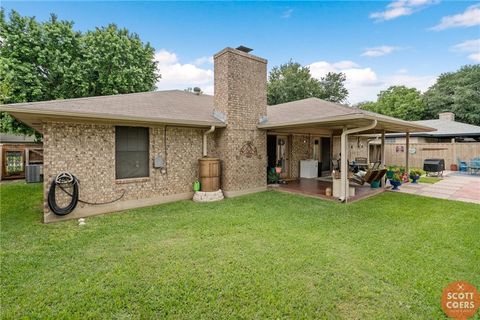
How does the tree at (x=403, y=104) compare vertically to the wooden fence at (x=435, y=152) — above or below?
above

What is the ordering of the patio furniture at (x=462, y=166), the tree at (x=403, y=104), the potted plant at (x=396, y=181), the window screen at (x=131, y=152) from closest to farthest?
the window screen at (x=131, y=152), the potted plant at (x=396, y=181), the patio furniture at (x=462, y=166), the tree at (x=403, y=104)

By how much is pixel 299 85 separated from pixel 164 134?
20487mm

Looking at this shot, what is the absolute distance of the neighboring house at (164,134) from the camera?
18.1 feet

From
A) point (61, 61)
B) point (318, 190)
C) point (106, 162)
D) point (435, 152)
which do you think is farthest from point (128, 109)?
point (435, 152)

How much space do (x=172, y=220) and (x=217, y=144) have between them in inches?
139

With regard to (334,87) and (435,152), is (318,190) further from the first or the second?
(334,87)

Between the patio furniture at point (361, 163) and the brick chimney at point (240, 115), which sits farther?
the patio furniture at point (361, 163)

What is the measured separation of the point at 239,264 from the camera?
3.39 metres

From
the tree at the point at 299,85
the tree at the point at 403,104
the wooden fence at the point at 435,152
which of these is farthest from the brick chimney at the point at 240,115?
the tree at the point at 403,104

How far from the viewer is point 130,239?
4363 mm

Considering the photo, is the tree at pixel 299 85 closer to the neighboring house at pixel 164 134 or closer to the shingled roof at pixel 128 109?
the neighboring house at pixel 164 134

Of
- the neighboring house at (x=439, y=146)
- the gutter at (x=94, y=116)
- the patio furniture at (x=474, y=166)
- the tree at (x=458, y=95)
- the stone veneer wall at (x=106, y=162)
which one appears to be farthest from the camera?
the tree at (x=458, y=95)

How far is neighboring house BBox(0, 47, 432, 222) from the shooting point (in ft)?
18.1

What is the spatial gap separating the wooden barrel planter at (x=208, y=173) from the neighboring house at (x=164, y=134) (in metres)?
0.35
